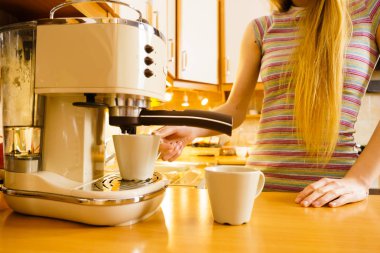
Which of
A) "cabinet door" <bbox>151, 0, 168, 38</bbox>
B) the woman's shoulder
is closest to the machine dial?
the woman's shoulder

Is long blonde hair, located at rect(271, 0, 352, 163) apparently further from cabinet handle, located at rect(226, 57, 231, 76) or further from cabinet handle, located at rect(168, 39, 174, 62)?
cabinet handle, located at rect(226, 57, 231, 76)

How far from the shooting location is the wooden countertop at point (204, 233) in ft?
1.22

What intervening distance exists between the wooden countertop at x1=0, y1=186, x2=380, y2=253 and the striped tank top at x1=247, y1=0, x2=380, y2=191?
281 millimetres

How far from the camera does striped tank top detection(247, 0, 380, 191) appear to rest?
809 mm

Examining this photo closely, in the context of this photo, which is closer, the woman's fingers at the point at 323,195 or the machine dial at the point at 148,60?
the machine dial at the point at 148,60

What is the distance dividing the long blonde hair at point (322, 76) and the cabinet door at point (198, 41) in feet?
4.87

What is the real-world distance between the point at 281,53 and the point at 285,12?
0.15 metres

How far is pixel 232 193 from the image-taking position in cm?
44

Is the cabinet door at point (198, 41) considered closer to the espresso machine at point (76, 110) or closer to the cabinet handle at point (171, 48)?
the cabinet handle at point (171, 48)

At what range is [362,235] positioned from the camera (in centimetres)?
42

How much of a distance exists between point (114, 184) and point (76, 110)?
13cm

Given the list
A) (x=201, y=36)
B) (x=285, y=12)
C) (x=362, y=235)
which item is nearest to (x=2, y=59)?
(x=362, y=235)

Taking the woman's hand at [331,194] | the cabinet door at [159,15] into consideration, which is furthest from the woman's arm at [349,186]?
the cabinet door at [159,15]

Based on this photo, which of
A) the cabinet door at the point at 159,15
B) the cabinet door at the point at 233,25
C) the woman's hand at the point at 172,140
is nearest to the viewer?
the woman's hand at the point at 172,140
